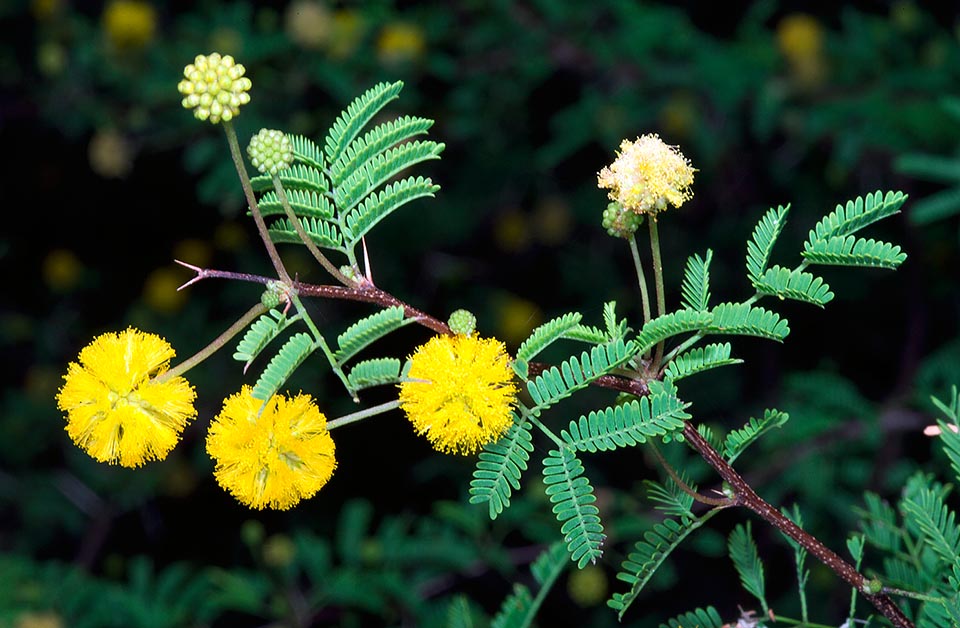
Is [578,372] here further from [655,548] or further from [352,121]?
[352,121]

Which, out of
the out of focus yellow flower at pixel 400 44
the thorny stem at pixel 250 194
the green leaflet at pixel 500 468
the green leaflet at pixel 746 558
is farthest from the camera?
the out of focus yellow flower at pixel 400 44

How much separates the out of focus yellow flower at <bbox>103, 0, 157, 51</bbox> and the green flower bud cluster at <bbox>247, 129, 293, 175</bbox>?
9.39ft

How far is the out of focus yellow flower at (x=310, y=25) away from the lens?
152 inches

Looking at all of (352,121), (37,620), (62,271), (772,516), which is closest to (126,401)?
(352,121)

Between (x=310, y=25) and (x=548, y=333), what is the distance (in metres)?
2.80

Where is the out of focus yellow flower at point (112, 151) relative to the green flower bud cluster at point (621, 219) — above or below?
above

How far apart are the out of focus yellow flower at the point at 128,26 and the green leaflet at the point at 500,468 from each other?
3.21m

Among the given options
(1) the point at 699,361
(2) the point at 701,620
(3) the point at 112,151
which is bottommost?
(2) the point at 701,620

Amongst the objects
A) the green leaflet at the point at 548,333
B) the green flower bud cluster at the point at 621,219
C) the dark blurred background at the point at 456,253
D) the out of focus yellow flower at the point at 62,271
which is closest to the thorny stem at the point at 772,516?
the green leaflet at the point at 548,333

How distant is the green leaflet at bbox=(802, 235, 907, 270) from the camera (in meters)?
1.42

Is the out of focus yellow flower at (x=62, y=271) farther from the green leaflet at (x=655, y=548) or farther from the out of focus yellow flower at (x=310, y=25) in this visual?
the green leaflet at (x=655, y=548)

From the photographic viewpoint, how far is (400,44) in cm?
401

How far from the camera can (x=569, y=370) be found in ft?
4.81

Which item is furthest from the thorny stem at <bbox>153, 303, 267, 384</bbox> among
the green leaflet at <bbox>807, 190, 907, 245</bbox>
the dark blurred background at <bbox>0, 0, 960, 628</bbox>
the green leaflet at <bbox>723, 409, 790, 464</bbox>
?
the dark blurred background at <bbox>0, 0, 960, 628</bbox>
